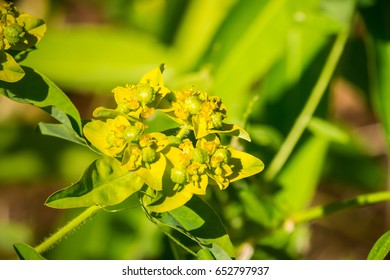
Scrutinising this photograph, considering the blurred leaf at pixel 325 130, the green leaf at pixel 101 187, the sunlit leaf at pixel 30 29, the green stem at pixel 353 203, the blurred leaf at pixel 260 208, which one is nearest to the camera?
the green leaf at pixel 101 187

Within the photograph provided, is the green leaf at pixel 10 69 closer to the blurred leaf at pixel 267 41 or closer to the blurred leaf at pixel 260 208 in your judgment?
the blurred leaf at pixel 260 208

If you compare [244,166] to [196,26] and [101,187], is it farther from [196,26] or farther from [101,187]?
[196,26]

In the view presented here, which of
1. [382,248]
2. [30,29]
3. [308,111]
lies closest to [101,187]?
[30,29]

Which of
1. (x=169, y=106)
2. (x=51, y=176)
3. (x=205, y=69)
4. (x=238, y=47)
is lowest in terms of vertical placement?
(x=51, y=176)

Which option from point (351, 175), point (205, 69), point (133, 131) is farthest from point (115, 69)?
point (133, 131)

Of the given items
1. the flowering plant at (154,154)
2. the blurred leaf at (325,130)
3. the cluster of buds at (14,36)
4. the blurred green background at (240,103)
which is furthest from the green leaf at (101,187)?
the blurred leaf at (325,130)

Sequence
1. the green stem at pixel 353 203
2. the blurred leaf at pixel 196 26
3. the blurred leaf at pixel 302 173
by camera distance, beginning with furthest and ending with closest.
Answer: the blurred leaf at pixel 196 26 < the blurred leaf at pixel 302 173 < the green stem at pixel 353 203

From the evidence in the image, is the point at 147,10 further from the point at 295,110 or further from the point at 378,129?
the point at 378,129

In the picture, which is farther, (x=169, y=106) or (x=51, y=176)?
(x=51, y=176)
